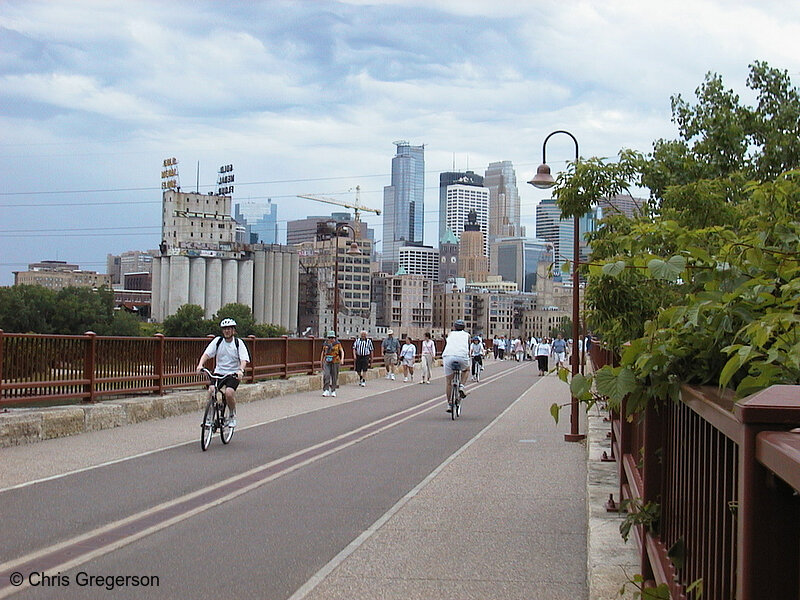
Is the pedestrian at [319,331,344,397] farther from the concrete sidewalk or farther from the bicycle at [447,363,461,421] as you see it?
the concrete sidewalk

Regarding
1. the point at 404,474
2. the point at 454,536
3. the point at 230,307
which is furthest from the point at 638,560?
the point at 230,307

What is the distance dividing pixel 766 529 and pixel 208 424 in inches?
462

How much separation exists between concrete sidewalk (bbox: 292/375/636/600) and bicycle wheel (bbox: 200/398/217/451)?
3.25 metres

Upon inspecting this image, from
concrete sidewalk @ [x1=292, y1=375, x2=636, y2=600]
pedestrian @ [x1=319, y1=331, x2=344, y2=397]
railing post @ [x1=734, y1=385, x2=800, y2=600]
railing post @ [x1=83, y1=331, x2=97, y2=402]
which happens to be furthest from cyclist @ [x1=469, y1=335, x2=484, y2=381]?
railing post @ [x1=734, y1=385, x2=800, y2=600]

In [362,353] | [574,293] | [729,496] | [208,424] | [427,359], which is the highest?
[574,293]

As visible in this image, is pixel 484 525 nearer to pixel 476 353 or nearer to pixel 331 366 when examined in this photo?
pixel 331 366

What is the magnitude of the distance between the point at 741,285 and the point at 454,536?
181 inches

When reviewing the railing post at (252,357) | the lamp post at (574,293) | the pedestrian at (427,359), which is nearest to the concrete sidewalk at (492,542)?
the lamp post at (574,293)

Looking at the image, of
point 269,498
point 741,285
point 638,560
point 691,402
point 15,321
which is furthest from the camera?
point 15,321

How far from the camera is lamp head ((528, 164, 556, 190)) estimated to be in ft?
58.5

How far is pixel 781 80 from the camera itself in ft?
85.7

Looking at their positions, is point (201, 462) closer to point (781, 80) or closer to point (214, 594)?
point (214, 594)

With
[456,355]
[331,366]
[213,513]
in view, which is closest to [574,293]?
[456,355]

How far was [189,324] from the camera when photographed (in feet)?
496
